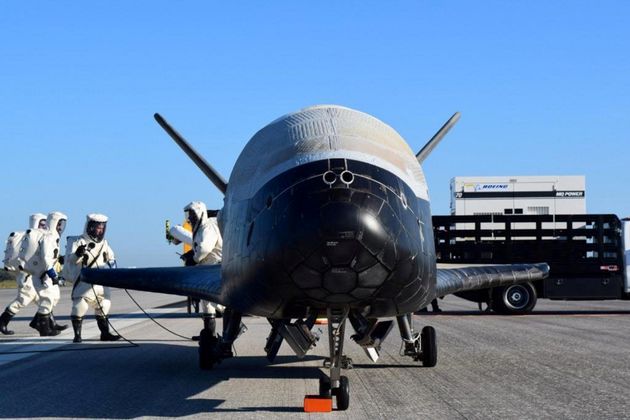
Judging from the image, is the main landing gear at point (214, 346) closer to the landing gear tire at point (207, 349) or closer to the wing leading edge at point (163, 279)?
the landing gear tire at point (207, 349)

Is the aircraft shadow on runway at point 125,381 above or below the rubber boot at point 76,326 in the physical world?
below

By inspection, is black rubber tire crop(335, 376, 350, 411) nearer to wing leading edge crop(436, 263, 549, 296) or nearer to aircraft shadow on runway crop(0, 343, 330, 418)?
aircraft shadow on runway crop(0, 343, 330, 418)

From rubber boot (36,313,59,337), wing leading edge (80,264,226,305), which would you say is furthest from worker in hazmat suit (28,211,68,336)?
wing leading edge (80,264,226,305)

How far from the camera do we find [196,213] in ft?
54.4

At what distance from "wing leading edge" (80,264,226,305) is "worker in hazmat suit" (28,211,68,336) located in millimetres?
4559

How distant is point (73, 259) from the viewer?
16.3 metres

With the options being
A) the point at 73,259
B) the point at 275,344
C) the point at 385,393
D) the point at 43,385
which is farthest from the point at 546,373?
the point at 73,259

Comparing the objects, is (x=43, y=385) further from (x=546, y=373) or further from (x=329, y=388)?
(x=546, y=373)

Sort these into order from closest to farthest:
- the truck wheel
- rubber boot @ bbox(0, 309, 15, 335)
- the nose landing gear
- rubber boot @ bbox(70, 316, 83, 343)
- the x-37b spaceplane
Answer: the x-37b spaceplane → the nose landing gear → rubber boot @ bbox(70, 316, 83, 343) → rubber boot @ bbox(0, 309, 15, 335) → the truck wheel

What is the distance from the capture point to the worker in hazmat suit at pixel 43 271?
55.9 feet

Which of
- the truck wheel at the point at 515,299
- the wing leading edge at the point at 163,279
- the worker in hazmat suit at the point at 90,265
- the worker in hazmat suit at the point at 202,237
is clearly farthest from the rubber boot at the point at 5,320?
the truck wheel at the point at 515,299

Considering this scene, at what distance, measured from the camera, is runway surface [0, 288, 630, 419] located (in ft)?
25.6

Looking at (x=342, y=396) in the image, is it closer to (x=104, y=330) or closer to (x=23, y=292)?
(x=104, y=330)

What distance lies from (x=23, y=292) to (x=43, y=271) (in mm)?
1082
